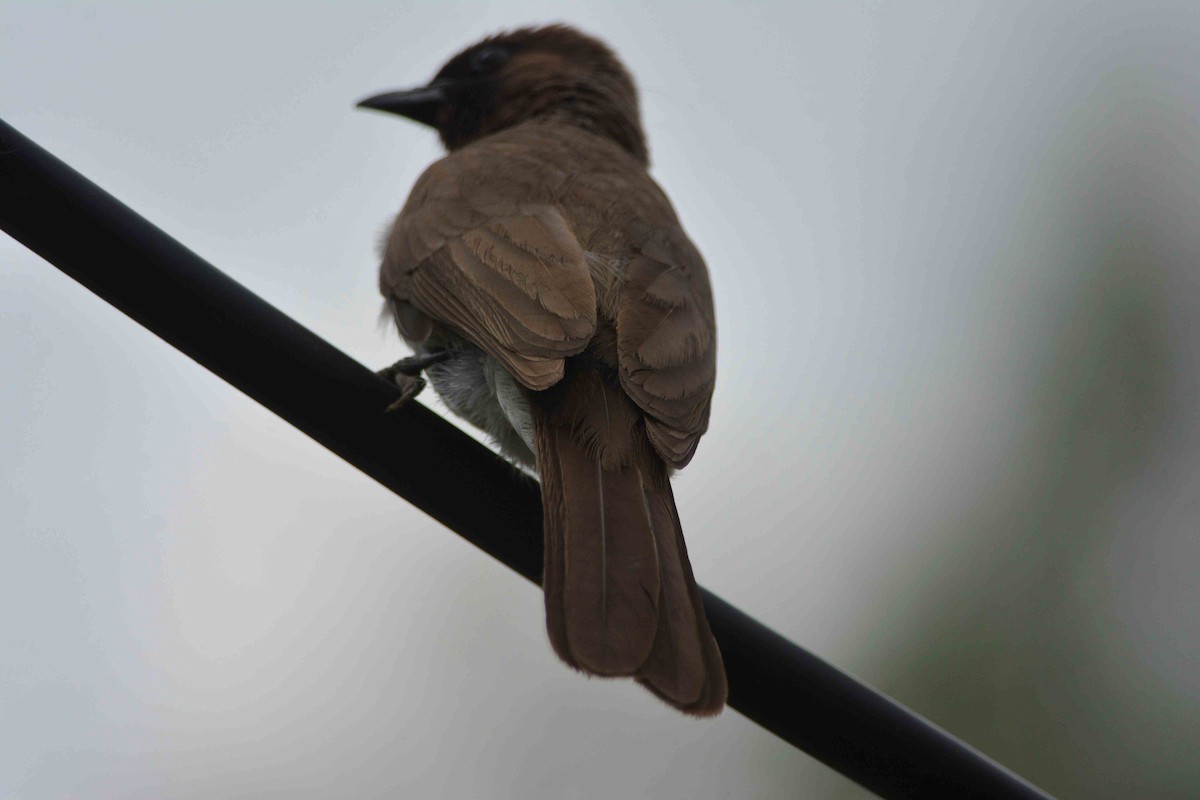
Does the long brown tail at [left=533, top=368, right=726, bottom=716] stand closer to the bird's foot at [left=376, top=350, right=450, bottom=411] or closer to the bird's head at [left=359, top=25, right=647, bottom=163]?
the bird's foot at [left=376, top=350, right=450, bottom=411]

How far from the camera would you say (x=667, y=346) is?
3.14 metres

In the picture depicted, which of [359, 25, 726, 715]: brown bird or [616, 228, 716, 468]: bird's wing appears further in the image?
[616, 228, 716, 468]: bird's wing

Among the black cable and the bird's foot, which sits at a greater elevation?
the bird's foot

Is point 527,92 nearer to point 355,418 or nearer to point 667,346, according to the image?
point 667,346

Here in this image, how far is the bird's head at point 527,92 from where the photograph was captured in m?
5.54

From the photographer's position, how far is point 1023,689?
877 centimetres

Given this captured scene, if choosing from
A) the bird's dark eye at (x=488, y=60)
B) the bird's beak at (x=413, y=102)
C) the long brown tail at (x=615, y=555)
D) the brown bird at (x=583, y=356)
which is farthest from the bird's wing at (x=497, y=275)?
the bird's dark eye at (x=488, y=60)

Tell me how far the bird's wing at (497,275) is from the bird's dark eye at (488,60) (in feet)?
6.45

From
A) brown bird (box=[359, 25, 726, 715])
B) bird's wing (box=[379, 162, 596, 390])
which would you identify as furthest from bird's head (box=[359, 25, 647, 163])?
bird's wing (box=[379, 162, 596, 390])

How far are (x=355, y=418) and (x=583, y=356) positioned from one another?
812 millimetres

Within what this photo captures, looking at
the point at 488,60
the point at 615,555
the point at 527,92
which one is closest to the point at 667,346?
the point at 615,555

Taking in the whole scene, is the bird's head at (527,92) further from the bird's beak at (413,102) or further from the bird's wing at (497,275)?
the bird's wing at (497,275)

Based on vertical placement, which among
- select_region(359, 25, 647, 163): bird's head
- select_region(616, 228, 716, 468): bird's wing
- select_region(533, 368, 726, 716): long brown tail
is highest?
select_region(359, 25, 647, 163): bird's head

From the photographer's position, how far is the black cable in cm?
219
